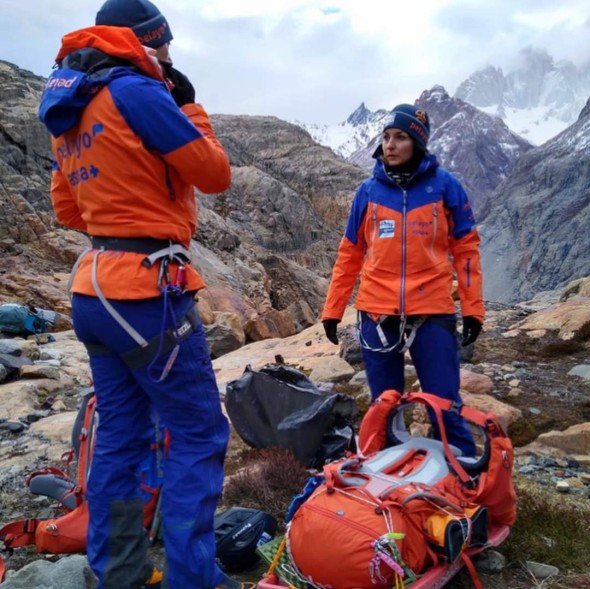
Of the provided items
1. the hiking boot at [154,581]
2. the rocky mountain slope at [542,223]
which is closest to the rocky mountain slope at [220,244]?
the hiking boot at [154,581]

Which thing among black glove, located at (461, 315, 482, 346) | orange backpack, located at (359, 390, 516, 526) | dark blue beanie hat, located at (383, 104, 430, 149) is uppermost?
dark blue beanie hat, located at (383, 104, 430, 149)

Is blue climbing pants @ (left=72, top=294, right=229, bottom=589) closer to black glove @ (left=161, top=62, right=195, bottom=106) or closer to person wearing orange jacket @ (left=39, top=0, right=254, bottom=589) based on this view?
person wearing orange jacket @ (left=39, top=0, right=254, bottom=589)

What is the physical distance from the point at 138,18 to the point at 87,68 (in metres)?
0.42

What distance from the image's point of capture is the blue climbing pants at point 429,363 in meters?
3.66

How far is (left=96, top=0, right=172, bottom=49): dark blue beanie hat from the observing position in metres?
2.72

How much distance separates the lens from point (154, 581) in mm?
2748

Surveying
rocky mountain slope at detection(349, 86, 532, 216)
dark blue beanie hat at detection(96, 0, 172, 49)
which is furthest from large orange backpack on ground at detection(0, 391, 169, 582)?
rocky mountain slope at detection(349, 86, 532, 216)

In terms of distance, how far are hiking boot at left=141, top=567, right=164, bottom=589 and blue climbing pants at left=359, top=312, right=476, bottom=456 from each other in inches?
71.9

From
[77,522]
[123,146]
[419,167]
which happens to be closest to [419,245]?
[419,167]

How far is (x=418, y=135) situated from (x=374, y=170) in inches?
14.7

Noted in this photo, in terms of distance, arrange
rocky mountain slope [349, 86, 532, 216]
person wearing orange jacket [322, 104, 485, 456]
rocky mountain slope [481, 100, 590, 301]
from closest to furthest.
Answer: person wearing orange jacket [322, 104, 485, 456], rocky mountain slope [481, 100, 590, 301], rocky mountain slope [349, 86, 532, 216]

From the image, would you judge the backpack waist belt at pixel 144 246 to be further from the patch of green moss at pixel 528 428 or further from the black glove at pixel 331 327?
the patch of green moss at pixel 528 428

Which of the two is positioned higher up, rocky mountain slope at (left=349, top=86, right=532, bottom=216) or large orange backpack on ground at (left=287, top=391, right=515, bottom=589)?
rocky mountain slope at (left=349, top=86, right=532, bottom=216)

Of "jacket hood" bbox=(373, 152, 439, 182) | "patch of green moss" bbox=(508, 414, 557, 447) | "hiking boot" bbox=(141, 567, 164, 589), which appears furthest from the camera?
"patch of green moss" bbox=(508, 414, 557, 447)
